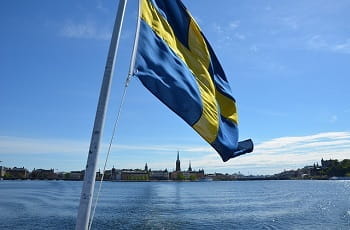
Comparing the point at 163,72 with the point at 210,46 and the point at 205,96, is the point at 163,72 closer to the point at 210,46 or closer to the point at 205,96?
the point at 205,96

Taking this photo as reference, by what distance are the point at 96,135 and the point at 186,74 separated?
2.36 metres

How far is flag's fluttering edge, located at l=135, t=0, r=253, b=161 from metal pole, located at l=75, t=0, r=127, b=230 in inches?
20.9

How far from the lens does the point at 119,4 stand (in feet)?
17.9

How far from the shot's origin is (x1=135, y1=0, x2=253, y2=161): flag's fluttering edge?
604 centimetres

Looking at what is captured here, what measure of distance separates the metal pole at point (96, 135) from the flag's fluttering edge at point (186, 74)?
0.53 metres

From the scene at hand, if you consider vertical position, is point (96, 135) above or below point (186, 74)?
below

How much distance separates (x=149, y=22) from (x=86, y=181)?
2.73 metres

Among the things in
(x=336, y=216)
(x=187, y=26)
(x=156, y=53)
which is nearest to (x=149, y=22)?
(x=156, y=53)

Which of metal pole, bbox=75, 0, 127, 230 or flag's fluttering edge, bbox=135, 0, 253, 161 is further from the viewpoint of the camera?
flag's fluttering edge, bbox=135, 0, 253, 161

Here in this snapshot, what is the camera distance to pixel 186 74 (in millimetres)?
6766

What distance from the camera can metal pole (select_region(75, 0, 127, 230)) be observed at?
470cm

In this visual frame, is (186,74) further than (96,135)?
Yes

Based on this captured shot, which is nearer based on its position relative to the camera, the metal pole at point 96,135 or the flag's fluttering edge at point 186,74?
the metal pole at point 96,135

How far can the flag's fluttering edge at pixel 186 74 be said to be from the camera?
6.04 meters
